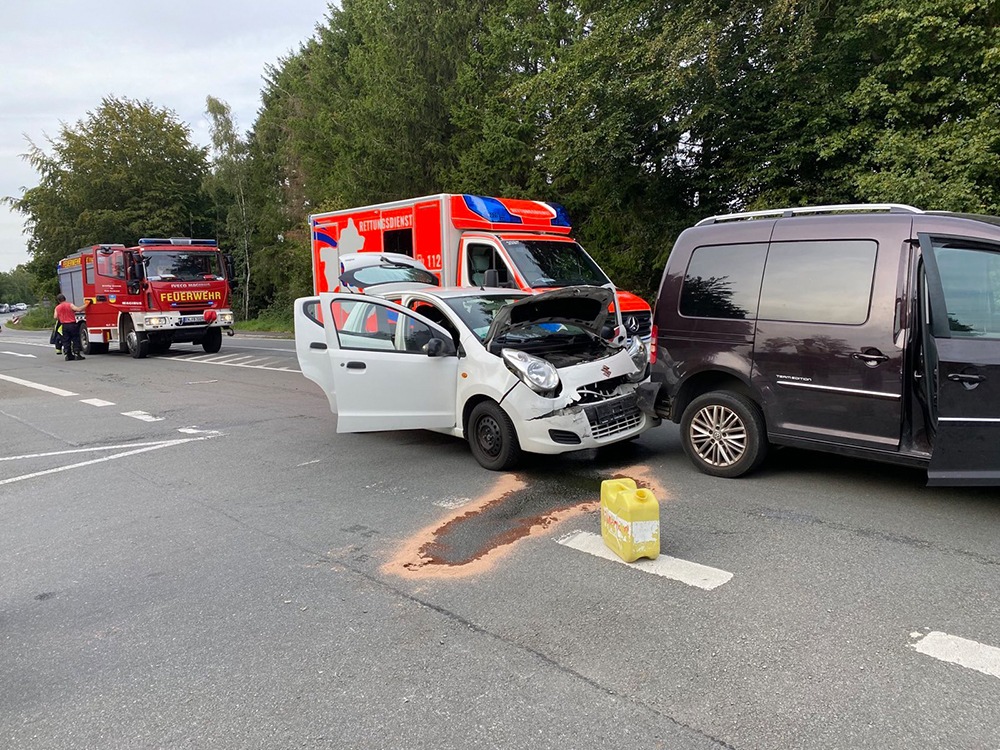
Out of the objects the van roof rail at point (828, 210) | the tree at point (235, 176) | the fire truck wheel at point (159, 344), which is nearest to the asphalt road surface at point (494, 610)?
the van roof rail at point (828, 210)

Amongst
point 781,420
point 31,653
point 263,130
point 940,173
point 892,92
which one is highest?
point 263,130

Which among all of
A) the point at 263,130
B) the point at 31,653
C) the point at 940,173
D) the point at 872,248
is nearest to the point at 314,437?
the point at 31,653

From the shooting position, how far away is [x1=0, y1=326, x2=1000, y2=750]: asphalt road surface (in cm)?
Result: 275

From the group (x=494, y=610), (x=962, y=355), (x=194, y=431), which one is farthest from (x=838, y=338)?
(x=194, y=431)

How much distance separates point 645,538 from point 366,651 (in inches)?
67.8

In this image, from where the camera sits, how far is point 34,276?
4806cm

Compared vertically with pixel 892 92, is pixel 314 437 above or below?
below

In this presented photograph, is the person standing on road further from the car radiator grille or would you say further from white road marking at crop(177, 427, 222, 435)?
the car radiator grille

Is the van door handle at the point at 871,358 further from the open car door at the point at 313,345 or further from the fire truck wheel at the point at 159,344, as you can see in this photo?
the fire truck wheel at the point at 159,344

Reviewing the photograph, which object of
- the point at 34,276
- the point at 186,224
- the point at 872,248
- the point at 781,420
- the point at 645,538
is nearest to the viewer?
the point at 645,538

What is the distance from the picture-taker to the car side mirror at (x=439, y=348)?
6.39 meters

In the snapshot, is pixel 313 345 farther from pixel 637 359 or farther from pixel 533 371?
pixel 637 359

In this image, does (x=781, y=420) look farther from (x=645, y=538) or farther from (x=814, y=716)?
(x=814, y=716)

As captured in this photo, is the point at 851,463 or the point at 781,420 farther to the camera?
the point at 851,463
